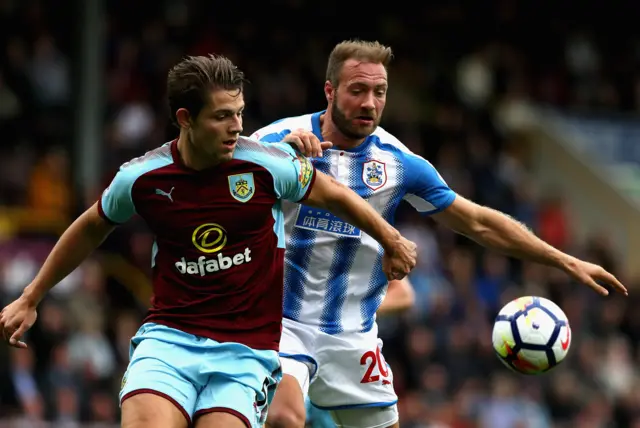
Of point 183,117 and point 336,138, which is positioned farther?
point 336,138

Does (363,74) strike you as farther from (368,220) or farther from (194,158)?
(194,158)

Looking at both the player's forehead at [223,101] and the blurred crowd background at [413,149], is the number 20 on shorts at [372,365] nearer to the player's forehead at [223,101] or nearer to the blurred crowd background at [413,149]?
the player's forehead at [223,101]

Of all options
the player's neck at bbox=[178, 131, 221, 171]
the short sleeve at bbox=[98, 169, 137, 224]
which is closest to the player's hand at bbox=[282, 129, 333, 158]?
the player's neck at bbox=[178, 131, 221, 171]

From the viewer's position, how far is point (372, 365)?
24.3 ft

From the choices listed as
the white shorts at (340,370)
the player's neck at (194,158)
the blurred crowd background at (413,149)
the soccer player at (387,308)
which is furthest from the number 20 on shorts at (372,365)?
the blurred crowd background at (413,149)

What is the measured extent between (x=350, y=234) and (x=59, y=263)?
166 cm

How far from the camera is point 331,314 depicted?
7.24 metres

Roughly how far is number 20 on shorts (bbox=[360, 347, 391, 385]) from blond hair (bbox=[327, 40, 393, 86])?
59.6 inches

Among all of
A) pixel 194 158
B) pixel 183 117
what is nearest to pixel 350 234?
pixel 194 158

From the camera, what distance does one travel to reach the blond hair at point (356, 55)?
702 cm

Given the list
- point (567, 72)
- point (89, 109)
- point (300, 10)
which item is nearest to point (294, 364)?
point (89, 109)

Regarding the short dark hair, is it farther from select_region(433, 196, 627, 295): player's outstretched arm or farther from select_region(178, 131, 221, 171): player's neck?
select_region(433, 196, 627, 295): player's outstretched arm

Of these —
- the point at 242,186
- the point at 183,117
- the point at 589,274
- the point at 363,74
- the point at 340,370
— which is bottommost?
the point at 340,370

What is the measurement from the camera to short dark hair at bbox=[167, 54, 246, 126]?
5984 mm
